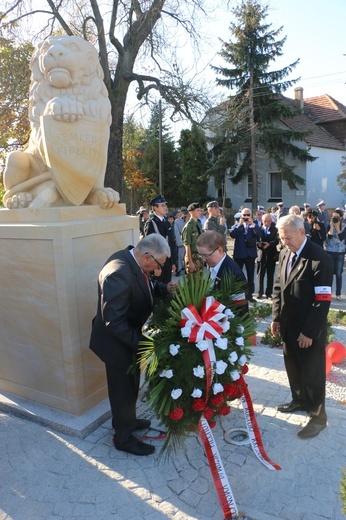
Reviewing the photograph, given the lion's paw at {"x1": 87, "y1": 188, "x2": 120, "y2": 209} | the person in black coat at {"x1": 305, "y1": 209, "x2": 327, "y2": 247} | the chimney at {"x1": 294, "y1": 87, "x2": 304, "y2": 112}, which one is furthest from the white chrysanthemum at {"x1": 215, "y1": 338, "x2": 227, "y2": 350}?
the chimney at {"x1": 294, "y1": 87, "x2": 304, "y2": 112}

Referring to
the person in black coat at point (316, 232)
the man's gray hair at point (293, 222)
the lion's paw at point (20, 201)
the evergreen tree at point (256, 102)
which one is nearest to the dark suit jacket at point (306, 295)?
Answer: the man's gray hair at point (293, 222)

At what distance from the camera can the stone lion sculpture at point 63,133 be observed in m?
3.28

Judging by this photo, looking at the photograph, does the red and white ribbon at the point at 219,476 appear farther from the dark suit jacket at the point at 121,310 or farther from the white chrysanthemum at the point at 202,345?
the dark suit jacket at the point at 121,310

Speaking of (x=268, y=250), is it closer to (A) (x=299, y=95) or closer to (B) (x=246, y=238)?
(B) (x=246, y=238)

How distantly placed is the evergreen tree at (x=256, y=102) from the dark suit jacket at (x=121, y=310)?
17848mm

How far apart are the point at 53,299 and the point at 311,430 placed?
238 centimetres

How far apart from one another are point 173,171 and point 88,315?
2734 cm

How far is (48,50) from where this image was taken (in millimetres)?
3328

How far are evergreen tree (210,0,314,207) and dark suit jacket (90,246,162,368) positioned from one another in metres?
17.8

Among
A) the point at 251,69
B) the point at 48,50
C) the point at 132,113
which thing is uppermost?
the point at 251,69

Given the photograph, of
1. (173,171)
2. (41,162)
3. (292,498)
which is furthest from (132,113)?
(173,171)

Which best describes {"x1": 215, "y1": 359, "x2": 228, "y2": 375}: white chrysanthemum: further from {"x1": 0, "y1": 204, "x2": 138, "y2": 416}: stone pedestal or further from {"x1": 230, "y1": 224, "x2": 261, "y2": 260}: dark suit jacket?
{"x1": 230, "y1": 224, "x2": 261, "y2": 260}: dark suit jacket

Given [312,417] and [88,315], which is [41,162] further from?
[312,417]

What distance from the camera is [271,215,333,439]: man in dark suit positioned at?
3.02 m
